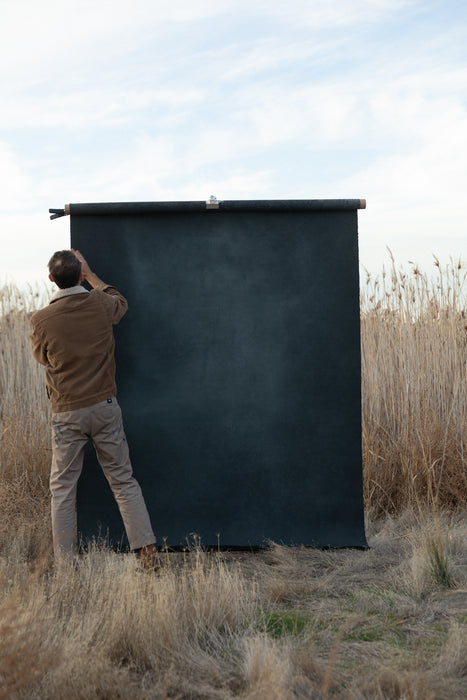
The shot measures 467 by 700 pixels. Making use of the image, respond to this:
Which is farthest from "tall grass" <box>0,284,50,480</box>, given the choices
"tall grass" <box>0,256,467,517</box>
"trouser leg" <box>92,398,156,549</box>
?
"trouser leg" <box>92,398,156,549</box>

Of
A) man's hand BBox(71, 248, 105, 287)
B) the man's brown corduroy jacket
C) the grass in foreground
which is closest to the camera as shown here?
the grass in foreground

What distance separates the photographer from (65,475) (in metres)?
3.39

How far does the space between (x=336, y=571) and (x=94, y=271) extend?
1947mm

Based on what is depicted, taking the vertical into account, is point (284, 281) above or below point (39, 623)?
above

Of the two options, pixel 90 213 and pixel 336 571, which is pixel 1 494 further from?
pixel 336 571

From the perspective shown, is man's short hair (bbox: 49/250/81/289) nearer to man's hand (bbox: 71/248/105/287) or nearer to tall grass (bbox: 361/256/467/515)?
man's hand (bbox: 71/248/105/287)

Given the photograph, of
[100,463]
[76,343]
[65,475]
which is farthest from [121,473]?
[76,343]

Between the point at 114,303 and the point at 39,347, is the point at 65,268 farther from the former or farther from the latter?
the point at 39,347

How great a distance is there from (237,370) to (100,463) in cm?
85

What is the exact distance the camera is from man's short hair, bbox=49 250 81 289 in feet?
10.8

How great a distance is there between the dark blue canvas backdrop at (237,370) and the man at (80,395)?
30cm

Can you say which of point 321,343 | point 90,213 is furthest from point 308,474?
point 90,213

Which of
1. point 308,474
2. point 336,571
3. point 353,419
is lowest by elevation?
point 336,571

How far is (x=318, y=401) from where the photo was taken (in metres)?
3.71
